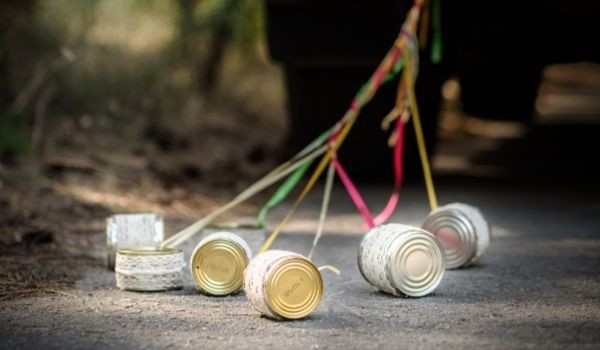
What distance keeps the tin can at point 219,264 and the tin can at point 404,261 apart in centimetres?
48

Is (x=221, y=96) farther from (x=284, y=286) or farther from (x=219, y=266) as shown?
(x=284, y=286)

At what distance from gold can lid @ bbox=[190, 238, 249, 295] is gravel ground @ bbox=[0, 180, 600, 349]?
63mm

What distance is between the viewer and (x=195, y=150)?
31.2 feet

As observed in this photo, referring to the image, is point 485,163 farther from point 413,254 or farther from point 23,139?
point 413,254

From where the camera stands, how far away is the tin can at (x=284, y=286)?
12.4 ft

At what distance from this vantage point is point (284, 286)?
3805 millimetres

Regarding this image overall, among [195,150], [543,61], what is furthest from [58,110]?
[543,61]

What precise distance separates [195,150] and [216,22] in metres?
2.28

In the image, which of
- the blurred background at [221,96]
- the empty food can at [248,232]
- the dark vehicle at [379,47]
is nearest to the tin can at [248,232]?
the empty food can at [248,232]

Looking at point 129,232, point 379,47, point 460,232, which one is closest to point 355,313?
point 460,232

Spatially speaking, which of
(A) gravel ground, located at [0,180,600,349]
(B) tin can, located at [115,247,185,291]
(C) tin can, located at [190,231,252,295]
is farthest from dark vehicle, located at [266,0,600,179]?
(B) tin can, located at [115,247,185,291]

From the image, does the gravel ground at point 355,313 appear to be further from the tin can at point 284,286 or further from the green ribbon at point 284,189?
the green ribbon at point 284,189

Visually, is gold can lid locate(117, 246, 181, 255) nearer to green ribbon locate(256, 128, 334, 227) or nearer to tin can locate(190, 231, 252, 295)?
tin can locate(190, 231, 252, 295)

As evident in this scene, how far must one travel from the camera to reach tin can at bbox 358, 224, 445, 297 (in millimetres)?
4188
